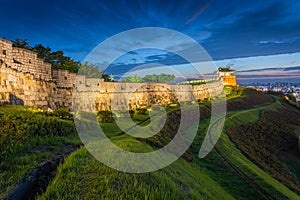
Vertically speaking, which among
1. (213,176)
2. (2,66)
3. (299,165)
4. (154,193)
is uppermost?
(2,66)

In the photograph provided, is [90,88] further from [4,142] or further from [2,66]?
[4,142]

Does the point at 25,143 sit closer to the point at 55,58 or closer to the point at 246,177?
the point at 246,177

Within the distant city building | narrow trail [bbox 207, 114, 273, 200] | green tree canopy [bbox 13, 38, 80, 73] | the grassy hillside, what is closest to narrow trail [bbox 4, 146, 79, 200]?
the grassy hillside

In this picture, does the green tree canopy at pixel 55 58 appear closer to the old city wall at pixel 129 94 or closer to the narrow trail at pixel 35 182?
the old city wall at pixel 129 94

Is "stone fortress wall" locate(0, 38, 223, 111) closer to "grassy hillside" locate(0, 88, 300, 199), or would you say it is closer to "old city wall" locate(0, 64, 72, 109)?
"old city wall" locate(0, 64, 72, 109)

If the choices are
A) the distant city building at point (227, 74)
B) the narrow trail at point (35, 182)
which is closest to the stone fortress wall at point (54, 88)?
the narrow trail at point (35, 182)

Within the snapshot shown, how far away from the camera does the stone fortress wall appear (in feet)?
45.5

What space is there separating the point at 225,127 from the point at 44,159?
46.1 feet

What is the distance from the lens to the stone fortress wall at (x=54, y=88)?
13.9 metres

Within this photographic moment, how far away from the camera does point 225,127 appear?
16203 mm

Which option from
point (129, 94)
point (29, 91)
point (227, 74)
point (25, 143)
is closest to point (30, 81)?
point (29, 91)

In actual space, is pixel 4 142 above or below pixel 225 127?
above

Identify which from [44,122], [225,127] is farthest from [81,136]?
[225,127]

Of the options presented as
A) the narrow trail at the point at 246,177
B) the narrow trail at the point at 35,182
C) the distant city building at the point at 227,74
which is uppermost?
the distant city building at the point at 227,74
